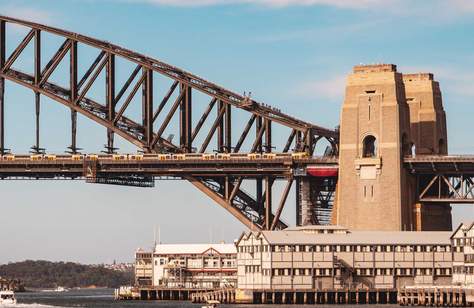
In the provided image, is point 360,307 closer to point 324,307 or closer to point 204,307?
point 324,307

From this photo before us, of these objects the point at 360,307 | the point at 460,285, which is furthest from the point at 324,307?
the point at 460,285

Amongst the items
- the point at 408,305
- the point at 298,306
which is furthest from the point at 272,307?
the point at 408,305

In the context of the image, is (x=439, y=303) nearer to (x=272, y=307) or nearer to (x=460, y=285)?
(x=460, y=285)

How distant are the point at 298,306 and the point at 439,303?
17.6m

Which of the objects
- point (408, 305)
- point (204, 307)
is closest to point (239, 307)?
point (204, 307)

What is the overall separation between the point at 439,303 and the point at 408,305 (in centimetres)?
519

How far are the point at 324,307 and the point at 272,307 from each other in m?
6.96

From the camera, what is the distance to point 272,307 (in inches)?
7746

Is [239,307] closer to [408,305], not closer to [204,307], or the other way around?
[204,307]

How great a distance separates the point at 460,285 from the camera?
656ft

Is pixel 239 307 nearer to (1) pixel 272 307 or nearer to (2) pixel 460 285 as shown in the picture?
(1) pixel 272 307

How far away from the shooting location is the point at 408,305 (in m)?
198

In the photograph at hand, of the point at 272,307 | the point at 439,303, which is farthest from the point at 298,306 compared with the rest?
the point at 439,303

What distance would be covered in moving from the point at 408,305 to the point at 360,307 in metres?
7.82
